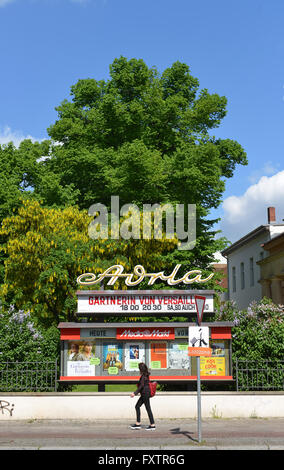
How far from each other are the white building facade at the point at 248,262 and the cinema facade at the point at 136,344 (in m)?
27.6

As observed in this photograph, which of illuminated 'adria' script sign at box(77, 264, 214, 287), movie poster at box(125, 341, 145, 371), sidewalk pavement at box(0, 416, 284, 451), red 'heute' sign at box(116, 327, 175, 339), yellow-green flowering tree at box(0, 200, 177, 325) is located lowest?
sidewalk pavement at box(0, 416, 284, 451)

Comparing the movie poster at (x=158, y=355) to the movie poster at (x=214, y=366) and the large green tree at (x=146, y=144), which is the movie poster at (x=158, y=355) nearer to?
the movie poster at (x=214, y=366)

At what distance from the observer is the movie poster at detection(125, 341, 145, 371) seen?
642 inches

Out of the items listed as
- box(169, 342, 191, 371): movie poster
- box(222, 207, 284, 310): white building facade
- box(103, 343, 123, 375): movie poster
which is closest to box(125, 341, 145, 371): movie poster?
box(103, 343, 123, 375): movie poster

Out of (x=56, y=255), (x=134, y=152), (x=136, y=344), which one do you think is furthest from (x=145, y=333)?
(x=134, y=152)

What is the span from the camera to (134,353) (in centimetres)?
1642

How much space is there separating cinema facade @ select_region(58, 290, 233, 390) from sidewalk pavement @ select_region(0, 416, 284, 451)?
144 cm

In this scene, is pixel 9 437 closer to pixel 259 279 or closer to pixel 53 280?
pixel 53 280

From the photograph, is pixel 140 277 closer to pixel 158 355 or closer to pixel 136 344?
pixel 136 344

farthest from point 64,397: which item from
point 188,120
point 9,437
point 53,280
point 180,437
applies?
point 188,120

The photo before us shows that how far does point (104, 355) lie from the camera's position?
16438 mm

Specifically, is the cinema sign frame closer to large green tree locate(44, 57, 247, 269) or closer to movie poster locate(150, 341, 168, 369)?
movie poster locate(150, 341, 168, 369)

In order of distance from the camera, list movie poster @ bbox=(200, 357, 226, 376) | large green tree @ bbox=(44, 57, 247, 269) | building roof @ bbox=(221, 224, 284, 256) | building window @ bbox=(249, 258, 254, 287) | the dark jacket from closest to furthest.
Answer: the dark jacket, movie poster @ bbox=(200, 357, 226, 376), large green tree @ bbox=(44, 57, 247, 269), building roof @ bbox=(221, 224, 284, 256), building window @ bbox=(249, 258, 254, 287)

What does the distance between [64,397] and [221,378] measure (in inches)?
186
